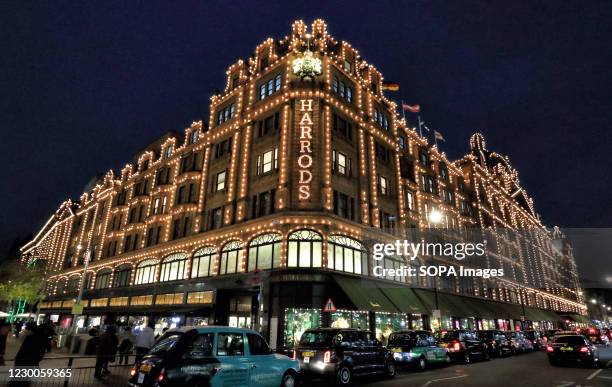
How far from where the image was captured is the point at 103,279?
45.3 metres

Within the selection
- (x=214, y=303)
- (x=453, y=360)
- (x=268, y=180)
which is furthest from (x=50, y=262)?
(x=453, y=360)

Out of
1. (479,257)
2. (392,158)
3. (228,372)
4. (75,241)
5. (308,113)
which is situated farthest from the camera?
(75,241)

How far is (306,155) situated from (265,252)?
770 centimetres

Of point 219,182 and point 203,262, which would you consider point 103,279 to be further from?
point 219,182

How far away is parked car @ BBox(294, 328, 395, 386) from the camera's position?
42.3ft

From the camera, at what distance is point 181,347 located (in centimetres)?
825

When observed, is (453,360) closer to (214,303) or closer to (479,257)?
(214,303)

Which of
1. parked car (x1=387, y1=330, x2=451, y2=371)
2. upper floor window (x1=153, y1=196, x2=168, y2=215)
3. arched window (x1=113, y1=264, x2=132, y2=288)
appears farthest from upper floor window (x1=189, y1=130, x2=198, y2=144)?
parked car (x1=387, y1=330, x2=451, y2=371)

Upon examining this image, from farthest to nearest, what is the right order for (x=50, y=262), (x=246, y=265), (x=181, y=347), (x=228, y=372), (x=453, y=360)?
(x=50, y=262), (x=246, y=265), (x=453, y=360), (x=228, y=372), (x=181, y=347)

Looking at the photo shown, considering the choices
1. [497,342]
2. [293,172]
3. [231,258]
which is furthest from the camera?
[231,258]

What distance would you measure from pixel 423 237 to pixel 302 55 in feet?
69.0

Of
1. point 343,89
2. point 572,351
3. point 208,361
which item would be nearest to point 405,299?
point 572,351

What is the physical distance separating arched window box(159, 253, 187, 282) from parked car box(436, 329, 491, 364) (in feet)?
72.1

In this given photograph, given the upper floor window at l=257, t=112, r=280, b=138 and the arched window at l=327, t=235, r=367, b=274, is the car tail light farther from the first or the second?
the upper floor window at l=257, t=112, r=280, b=138
